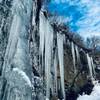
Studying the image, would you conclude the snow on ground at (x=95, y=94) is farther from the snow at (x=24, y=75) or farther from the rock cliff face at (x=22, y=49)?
the snow at (x=24, y=75)

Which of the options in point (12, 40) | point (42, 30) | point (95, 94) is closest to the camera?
point (12, 40)

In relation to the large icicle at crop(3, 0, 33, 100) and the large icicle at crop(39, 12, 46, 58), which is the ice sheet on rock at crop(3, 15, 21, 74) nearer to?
the large icicle at crop(3, 0, 33, 100)

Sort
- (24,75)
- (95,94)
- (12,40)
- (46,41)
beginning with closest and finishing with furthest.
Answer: (24,75) < (12,40) < (46,41) < (95,94)

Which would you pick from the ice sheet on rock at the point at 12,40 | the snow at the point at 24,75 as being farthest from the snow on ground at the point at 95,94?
the snow at the point at 24,75

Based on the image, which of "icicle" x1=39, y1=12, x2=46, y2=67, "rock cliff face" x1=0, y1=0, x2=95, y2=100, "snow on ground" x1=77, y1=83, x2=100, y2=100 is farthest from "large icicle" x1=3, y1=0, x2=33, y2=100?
"snow on ground" x1=77, y1=83, x2=100, y2=100

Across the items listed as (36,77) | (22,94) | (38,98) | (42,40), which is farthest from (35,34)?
(22,94)

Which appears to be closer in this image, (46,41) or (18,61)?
(18,61)

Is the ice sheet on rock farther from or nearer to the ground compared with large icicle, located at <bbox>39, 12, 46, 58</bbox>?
nearer to the ground

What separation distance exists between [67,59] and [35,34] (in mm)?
5127

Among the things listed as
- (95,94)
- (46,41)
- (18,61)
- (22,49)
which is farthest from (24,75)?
(95,94)

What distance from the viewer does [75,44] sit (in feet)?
46.3

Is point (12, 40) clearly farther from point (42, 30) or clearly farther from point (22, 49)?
point (42, 30)

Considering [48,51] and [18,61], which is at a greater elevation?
[48,51]

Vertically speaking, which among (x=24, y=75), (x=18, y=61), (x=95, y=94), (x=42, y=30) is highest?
(x=42, y=30)
